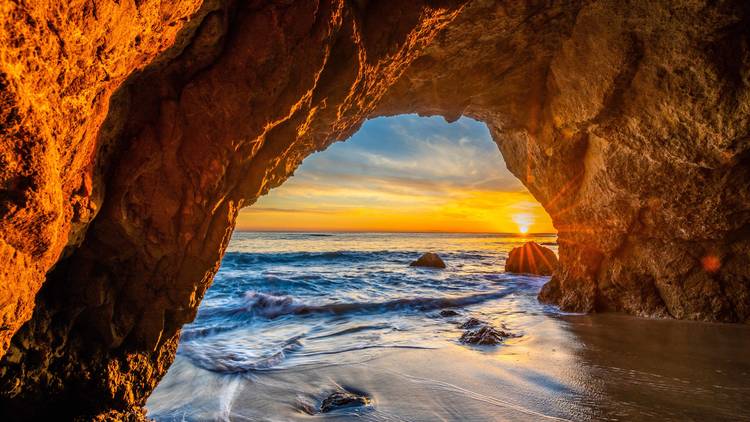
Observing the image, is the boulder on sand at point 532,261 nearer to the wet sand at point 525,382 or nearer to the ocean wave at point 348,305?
the ocean wave at point 348,305

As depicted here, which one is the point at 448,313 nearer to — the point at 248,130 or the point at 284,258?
the point at 248,130

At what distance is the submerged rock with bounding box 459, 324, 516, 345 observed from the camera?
7.05 m

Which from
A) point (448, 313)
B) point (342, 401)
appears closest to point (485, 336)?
point (448, 313)

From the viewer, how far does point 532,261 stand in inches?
776

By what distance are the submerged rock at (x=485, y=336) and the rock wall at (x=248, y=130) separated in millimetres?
3651

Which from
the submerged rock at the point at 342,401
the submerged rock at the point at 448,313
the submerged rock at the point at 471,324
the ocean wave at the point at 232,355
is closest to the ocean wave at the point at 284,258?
the ocean wave at the point at 232,355

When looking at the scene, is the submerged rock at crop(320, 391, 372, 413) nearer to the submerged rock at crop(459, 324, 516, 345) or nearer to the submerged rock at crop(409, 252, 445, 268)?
the submerged rock at crop(459, 324, 516, 345)

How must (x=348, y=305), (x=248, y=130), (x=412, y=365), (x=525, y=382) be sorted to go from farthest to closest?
(x=348, y=305) → (x=412, y=365) → (x=525, y=382) → (x=248, y=130)

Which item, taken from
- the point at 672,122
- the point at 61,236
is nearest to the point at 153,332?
the point at 61,236

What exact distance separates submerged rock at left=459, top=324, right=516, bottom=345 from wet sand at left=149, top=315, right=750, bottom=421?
27cm

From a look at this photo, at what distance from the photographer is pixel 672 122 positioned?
6000 mm

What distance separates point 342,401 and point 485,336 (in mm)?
3597

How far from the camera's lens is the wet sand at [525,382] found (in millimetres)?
4223

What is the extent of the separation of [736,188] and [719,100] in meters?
2.27
